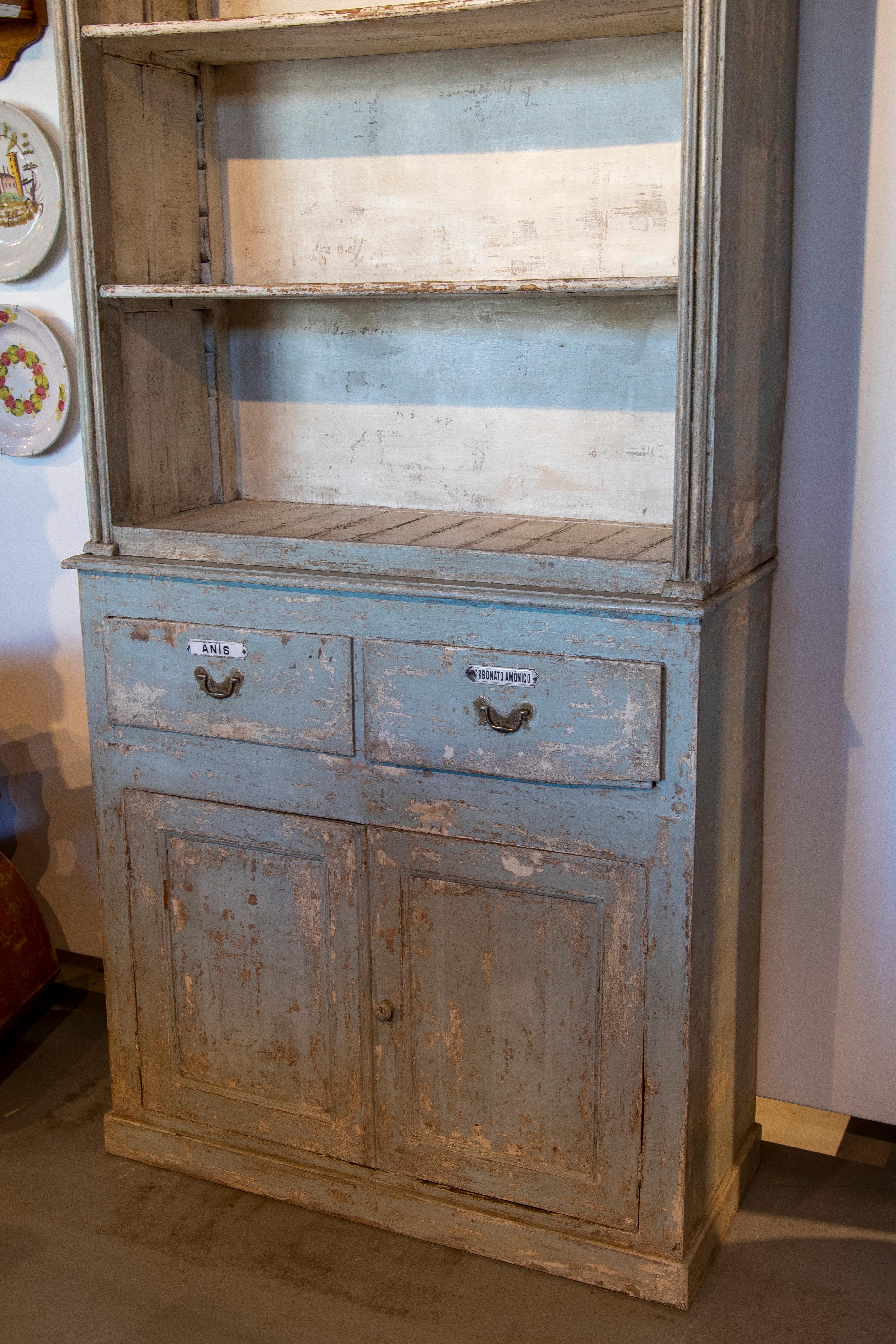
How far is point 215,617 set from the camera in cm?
224

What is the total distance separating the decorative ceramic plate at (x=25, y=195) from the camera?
9.23 feet

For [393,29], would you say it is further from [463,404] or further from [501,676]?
[501,676]

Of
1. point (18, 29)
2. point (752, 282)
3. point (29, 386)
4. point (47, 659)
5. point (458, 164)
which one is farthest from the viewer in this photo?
point (47, 659)

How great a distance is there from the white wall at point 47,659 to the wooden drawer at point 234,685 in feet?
2.69

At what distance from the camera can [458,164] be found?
93.3 inches

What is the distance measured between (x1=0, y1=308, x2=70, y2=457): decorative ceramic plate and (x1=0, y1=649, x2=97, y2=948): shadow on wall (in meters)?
0.54

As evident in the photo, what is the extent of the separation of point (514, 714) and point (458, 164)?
1.11m

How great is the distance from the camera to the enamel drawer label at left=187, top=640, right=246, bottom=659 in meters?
2.23

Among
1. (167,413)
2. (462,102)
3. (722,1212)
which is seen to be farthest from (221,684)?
(722,1212)

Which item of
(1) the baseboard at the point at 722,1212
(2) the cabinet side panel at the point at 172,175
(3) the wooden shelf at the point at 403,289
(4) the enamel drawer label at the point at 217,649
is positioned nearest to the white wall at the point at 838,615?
(1) the baseboard at the point at 722,1212

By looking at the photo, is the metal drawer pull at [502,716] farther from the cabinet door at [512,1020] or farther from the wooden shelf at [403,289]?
the wooden shelf at [403,289]

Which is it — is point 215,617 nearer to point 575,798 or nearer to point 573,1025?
point 575,798

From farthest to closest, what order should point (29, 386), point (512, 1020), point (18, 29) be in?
point (29, 386)
point (18, 29)
point (512, 1020)

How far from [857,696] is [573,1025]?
0.83 metres
